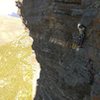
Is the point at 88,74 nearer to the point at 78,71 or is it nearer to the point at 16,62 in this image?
the point at 78,71

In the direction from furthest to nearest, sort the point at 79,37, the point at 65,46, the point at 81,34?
the point at 65,46
the point at 79,37
the point at 81,34

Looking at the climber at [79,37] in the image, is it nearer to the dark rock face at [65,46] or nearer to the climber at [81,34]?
the climber at [81,34]

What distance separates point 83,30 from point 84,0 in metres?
2.34

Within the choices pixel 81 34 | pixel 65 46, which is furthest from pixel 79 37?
pixel 65 46

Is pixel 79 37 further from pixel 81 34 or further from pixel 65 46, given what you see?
pixel 65 46

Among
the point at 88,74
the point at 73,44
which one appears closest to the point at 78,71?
the point at 88,74

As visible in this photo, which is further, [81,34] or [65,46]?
[65,46]

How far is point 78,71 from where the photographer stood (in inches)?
859

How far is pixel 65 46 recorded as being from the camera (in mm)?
25766

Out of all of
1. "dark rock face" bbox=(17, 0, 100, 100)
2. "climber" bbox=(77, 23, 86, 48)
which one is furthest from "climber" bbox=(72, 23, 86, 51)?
"dark rock face" bbox=(17, 0, 100, 100)

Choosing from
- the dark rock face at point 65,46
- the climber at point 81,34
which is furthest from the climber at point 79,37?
the dark rock face at point 65,46

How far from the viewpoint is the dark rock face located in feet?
67.4

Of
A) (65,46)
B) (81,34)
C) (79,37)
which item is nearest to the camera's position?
(81,34)

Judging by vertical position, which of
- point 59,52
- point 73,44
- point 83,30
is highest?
point 83,30
